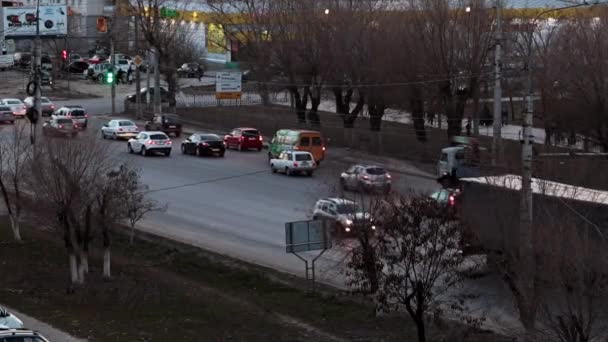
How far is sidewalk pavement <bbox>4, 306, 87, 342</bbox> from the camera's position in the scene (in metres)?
20.4

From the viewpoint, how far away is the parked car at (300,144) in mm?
48031

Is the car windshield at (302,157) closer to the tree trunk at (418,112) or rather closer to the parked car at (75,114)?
the tree trunk at (418,112)

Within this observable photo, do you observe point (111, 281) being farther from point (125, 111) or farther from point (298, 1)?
point (125, 111)

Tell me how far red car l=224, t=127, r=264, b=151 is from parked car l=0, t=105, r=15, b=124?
45.1 feet

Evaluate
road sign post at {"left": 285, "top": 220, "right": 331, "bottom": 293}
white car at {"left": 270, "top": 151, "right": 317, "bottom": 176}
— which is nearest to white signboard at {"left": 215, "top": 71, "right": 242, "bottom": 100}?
white car at {"left": 270, "top": 151, "right": 317, "bottom": 176}

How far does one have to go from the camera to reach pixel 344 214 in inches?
1102

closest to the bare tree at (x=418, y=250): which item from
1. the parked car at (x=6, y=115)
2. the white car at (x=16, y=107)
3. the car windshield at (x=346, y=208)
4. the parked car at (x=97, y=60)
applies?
the car windshield at (x=346, y=208)

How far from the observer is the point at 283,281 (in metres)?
26.7

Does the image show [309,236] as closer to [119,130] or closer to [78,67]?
[119,130]

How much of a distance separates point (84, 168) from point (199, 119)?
3882 centimetres

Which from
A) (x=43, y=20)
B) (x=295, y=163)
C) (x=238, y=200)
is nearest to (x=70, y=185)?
(x=238, y=200)

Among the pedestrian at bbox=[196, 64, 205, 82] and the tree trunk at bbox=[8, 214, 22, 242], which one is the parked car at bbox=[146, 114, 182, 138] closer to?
the tree trunk at bbox=[8, 214, 22, 242]

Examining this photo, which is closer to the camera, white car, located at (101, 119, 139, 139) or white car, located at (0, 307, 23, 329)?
white car, located at (0, 307, 23, 329)

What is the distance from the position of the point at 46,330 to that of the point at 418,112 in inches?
1347
